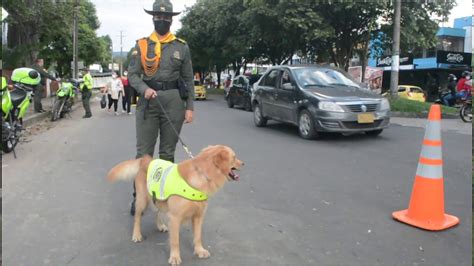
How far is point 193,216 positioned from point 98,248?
0.95 metres

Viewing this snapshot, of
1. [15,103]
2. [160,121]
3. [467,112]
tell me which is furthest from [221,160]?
[467,112]

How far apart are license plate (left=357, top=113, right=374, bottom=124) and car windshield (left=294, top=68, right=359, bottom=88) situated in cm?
136

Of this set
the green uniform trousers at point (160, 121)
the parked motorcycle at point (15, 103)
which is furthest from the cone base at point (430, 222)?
the parked motorcycle at point (15, 103)

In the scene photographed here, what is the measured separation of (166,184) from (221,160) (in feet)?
1.62

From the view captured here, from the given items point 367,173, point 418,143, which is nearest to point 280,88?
point 418,143

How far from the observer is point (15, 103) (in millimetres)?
8422

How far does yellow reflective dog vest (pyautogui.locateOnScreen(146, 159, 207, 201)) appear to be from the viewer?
11.5ft

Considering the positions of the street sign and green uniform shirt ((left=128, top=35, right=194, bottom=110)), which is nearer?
green uniform shirt ((left=128, top=35, right=194, bottom=110))

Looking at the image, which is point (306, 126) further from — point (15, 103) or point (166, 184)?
point (166, 184)

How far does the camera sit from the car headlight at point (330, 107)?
942cm

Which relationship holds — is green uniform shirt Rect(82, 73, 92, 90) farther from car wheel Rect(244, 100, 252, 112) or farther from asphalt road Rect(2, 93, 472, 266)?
asphalt road Rect(2, 93, 472, 266)

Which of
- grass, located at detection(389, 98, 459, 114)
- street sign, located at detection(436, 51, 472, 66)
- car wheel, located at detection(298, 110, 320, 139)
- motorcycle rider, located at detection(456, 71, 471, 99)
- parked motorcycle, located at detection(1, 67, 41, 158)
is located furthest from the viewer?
street sign, located at detection(436, 51, 472, 66)

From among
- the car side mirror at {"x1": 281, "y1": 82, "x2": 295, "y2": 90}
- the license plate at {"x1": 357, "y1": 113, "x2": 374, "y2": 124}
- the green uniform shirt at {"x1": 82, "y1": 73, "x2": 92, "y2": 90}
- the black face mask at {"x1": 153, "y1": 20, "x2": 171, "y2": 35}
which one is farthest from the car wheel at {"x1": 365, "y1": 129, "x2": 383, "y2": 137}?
the green uniform shirt at {"x1": 82, "y1": 73, "x2": 92, "y2": 90}

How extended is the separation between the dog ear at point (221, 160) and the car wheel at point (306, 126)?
6539 mm
